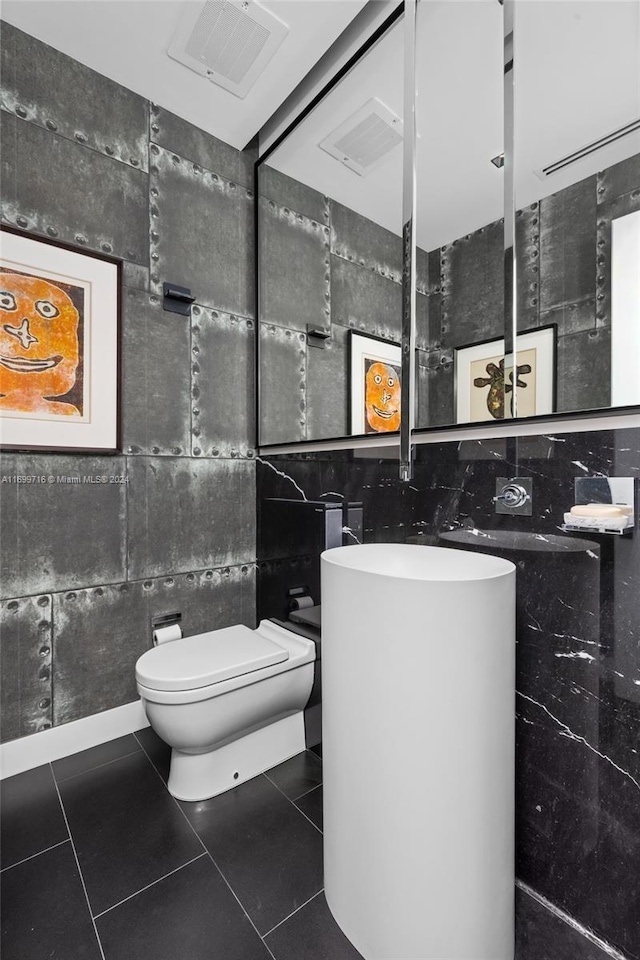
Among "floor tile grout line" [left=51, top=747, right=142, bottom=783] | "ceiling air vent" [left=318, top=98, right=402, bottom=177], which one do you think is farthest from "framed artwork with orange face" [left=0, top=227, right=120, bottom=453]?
"floor tile grout line" [left=51, top=747, right=142, bottom=783]

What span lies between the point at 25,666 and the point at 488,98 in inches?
98.1

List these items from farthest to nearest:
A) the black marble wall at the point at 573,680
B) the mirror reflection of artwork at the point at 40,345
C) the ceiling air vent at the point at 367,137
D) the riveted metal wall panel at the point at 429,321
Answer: the ceiling air vent at the point at 367,137 < the mirror reflection of artwork at the point at 40,345 < the riveted metal wall panel at the point at 429,321 < the black marble wall at the point at 573,680

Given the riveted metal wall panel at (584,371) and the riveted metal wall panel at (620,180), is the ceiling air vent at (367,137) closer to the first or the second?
the riveted metal wall panel at (620,180)

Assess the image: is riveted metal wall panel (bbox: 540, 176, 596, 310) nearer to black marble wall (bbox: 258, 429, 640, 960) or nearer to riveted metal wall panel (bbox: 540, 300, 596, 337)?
riveted metal wall panel (bbox: 540, 300, 596, 337)

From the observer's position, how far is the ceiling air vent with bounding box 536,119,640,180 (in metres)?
1.09

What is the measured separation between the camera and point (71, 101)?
1.70 m

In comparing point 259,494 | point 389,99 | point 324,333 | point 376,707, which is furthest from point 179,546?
point 389,99

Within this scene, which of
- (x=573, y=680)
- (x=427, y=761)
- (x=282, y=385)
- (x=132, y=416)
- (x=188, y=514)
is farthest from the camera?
(x=282, y=385)

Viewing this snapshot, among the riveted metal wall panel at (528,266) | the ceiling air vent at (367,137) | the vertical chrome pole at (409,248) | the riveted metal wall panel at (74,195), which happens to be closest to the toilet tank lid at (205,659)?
the vertical chrome pole at (409,248)

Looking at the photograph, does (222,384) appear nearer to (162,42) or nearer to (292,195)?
(292,195)

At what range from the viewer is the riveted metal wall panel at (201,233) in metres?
1.91

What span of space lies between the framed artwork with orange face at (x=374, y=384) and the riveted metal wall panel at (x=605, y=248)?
0.64 m

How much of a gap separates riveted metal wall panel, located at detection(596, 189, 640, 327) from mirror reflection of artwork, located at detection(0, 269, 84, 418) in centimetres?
173

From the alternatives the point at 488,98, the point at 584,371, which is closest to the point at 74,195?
the point at 488,98
